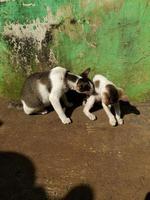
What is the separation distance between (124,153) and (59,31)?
6.87ft

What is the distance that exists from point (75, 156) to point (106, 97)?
957mm

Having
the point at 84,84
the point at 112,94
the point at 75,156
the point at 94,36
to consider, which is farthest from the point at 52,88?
the point at 75,156

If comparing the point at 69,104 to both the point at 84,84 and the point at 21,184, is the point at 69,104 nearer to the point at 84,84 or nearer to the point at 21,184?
the point at 84,84

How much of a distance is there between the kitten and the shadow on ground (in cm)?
133

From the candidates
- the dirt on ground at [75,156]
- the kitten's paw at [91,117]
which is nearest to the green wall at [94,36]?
the dirt on ground at [75,156]

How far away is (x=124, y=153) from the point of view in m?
5.33

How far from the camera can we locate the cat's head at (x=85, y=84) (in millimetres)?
5702

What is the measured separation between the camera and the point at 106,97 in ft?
18.3

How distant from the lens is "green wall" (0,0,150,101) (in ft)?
18.7

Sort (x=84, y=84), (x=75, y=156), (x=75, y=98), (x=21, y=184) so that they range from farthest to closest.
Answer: (x=75, y=98) → (x=84, y=84) → (x=75, y=156) → (x=21, y=184)

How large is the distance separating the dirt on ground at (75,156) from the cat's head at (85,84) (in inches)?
19.1

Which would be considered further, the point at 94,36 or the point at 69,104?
the point at 69,104

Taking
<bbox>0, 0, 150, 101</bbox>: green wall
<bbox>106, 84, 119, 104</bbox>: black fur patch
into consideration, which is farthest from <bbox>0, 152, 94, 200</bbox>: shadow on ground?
<bbox>0, 0, 150, 101</bbox>: green wall

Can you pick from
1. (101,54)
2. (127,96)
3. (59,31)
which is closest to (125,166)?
(127,96)
